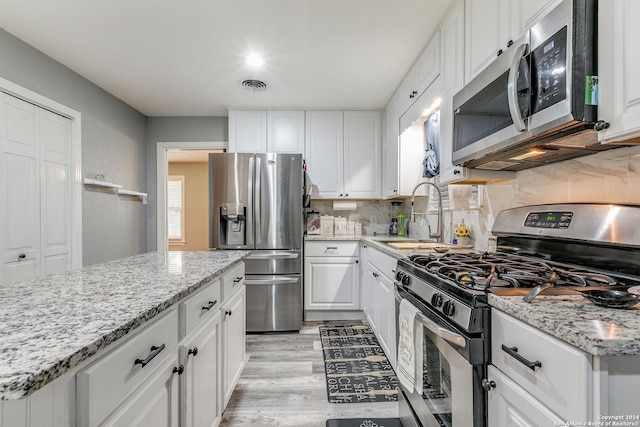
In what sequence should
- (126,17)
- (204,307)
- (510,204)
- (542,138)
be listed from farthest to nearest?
(126,17), (510,204), (204,307), (542,138)

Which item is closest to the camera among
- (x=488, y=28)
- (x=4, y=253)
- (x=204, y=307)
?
(x=204, y=307)

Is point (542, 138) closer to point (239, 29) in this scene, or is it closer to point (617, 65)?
point (617, 65)

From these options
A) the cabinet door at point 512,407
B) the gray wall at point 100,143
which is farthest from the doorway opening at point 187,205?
the cabinet door at point 512,407

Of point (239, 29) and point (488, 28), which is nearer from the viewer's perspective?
point (488, 28)

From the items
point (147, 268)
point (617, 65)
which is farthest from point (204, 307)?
point (617, 65)

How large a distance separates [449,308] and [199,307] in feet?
3.09

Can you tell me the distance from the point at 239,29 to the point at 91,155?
2.00 meters

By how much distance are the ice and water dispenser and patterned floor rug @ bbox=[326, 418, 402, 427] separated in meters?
1.85

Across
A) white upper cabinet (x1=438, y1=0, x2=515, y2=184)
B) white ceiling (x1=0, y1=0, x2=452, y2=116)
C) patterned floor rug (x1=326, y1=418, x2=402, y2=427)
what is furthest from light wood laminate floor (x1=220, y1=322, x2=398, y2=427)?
white ceiling (x1=0, y1=0, x2=452, y2=116)

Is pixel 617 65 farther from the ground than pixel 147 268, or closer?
farther from the ground

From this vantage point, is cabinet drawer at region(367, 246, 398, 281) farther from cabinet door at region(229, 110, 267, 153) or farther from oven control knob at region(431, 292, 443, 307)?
cabinet door at region(229, 110, 267, 153)

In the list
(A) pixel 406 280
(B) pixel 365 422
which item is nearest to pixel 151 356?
(A) pixel 406 280

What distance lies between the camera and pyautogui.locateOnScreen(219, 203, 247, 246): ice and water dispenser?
310cm

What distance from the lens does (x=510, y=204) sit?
171 cm
